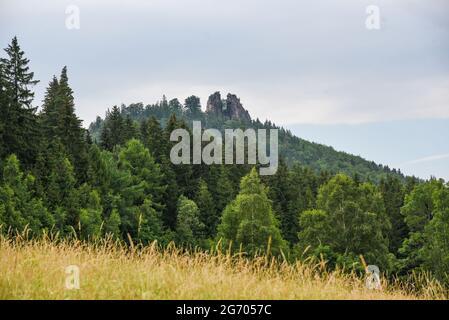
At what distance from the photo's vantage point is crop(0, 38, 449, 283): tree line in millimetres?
39969

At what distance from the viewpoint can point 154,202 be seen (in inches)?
2387

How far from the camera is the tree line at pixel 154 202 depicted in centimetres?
3997

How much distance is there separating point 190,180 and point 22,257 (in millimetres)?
63044

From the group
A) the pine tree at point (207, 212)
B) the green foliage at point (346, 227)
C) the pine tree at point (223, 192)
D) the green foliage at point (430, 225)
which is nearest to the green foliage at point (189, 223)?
the pine tree at point (207, 212)

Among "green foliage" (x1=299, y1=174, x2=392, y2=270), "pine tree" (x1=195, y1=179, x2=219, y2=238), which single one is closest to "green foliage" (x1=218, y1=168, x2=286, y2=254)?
"green foliage" (x1=299, y1=174, x2=392, y2=270)

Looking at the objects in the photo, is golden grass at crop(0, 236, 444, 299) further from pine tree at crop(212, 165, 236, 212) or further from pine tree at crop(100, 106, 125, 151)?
pine tree at crop(100, 106, 125, 151)

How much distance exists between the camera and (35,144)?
45906mm

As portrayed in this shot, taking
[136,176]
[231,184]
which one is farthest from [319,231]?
[231,184]

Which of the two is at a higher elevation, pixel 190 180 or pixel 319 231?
pixel 190 180

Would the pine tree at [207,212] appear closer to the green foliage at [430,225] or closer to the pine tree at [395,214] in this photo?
the green foliage at [430,225]

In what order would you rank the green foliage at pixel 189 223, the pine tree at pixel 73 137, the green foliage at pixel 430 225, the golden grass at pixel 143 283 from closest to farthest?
the golden grass at pixel 143 283 → the green foliage at pixel 430 225 → the pine tree at pixel 73 137 → the green foliage at pixel 189 223

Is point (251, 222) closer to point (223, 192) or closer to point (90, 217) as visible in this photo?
point (90, 217)

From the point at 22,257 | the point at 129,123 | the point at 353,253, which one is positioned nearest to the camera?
the point at 22,257

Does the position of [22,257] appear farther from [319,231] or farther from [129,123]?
[129,123]
